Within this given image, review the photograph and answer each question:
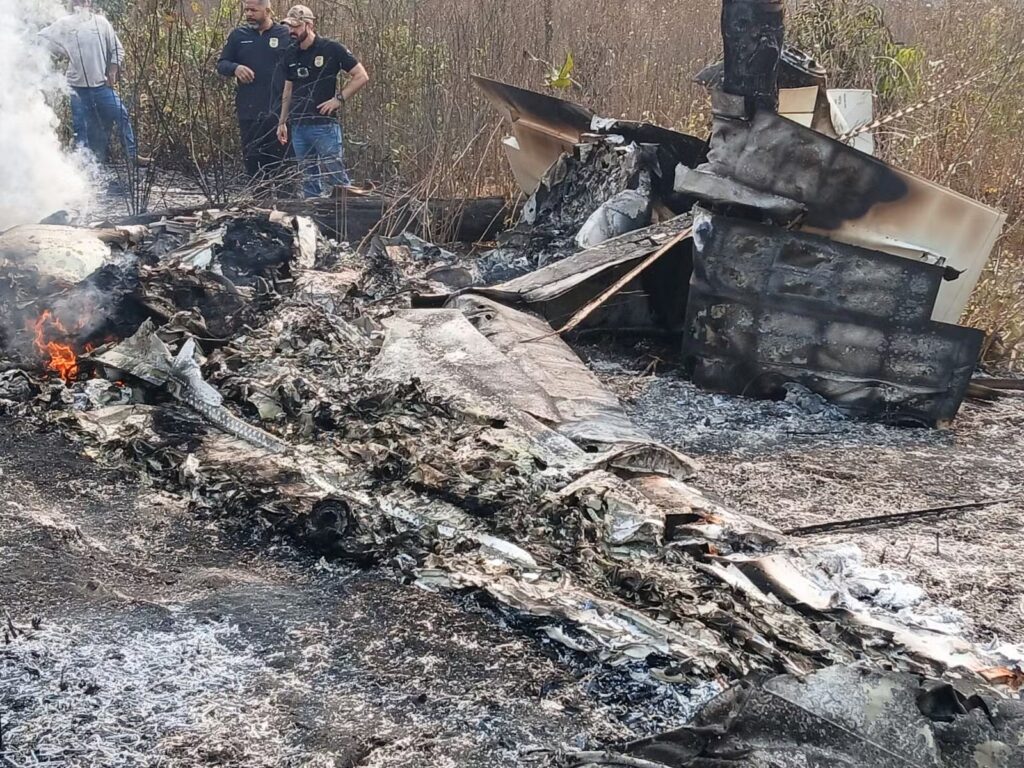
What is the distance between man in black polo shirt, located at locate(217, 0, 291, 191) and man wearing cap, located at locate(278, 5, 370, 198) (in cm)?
15

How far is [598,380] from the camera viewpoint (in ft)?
17.0

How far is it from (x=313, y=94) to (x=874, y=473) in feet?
20.0

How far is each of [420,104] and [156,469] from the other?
607 centimetres

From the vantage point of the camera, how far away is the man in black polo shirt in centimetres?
836

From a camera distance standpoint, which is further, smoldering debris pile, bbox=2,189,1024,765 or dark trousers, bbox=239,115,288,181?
dark trousers, bbox=239,115,288,181

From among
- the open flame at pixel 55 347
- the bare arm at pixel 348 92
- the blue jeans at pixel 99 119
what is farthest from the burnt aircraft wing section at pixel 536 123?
the open flame at pixel 55 347

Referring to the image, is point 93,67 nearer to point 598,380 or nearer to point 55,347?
point 55,347

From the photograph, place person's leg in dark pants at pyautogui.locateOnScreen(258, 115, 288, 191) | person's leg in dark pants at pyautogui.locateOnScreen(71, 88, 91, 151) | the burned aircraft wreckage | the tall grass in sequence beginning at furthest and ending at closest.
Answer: the tall grass → person's leg in dark pants at pyautogui.locateOnScreen(71, 88, 91, 151) → person's leg in dark pants at pyautogui.locateOnScreen(258, 115, 288, 191) → the burned aircraft wreckage

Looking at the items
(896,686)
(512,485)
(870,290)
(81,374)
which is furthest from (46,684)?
(870,290)

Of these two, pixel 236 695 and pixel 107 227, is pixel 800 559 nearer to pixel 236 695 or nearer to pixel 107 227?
pixel 236 695

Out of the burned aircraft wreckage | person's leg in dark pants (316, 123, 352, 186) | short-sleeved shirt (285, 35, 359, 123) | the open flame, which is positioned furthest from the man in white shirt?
the open flame

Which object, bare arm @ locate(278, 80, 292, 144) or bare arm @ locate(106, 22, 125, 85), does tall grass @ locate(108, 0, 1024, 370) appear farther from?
bare arm @ locate(278, 80, 292, 144)

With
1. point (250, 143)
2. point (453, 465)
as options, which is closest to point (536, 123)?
point (250, 143)

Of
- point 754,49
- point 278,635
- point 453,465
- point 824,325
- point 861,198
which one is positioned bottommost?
point 278,635
